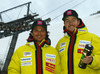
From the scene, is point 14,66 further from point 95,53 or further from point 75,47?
point 95,53

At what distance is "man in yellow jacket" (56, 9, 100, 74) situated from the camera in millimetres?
2324

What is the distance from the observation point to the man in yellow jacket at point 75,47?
2.32 meters

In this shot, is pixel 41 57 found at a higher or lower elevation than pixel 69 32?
Result: lower

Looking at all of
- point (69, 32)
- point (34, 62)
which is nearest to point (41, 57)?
point (34, 62)

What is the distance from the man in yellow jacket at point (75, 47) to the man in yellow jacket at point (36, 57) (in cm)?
19

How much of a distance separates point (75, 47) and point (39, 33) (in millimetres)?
726

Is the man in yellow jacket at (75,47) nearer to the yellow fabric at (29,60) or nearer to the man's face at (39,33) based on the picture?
the yellow fabric at (29,60)

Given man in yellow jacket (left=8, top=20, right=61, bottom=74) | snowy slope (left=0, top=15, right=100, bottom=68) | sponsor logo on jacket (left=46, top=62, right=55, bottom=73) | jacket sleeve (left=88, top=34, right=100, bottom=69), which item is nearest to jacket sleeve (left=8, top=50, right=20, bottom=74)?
man in yellow jacket (left=8, top=20, right=61, bottom=74)

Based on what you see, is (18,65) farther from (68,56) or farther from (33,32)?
(68,56)

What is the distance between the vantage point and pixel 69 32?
266 cm

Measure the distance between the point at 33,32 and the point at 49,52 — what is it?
50cm

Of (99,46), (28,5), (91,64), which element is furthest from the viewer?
(28,5)

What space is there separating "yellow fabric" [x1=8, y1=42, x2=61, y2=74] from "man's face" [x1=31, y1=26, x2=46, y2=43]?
15 centimetres

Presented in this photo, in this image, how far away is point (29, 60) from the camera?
8.02ft
